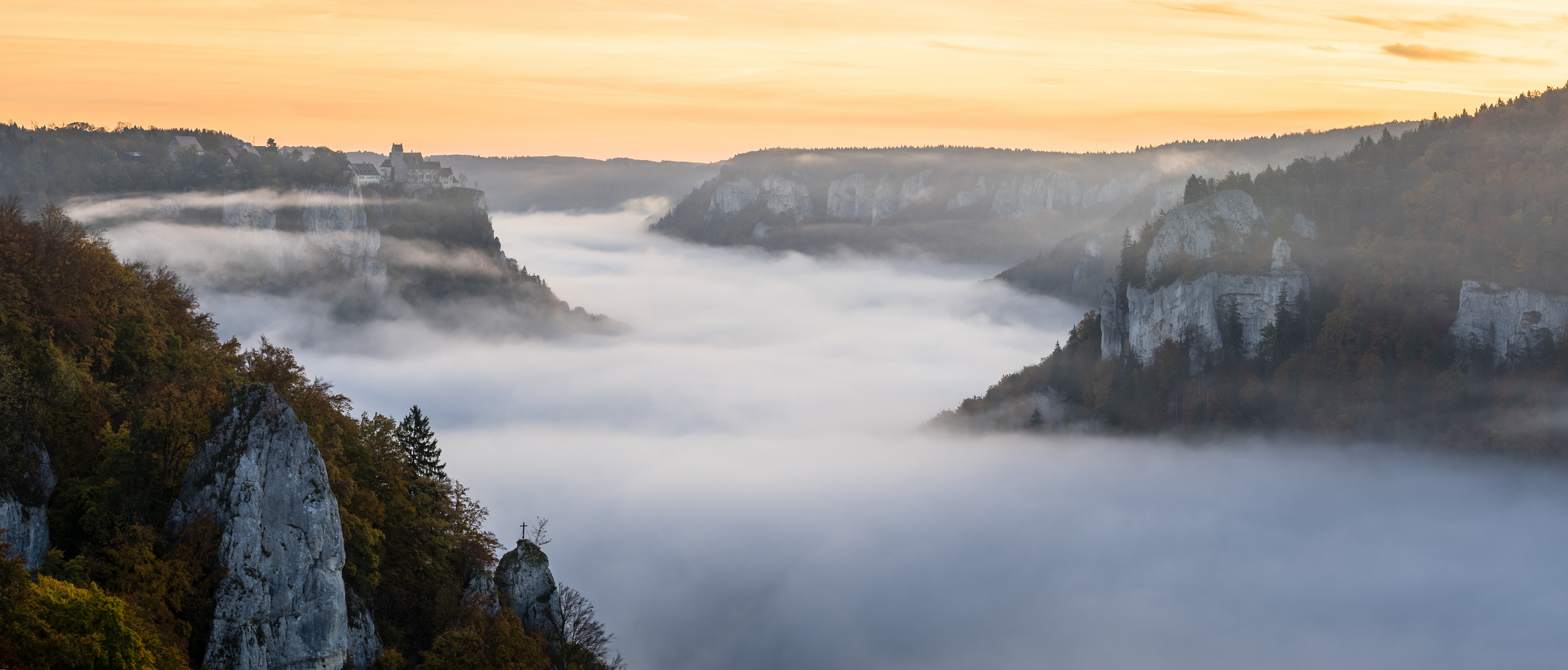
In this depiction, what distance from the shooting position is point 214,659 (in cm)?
2689

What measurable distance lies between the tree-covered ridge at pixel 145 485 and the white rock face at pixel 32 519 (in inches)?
13.9

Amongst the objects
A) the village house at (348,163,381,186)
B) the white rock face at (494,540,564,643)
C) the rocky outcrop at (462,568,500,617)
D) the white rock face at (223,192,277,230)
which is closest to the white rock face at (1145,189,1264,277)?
the white rock face at (494,540,564,643)

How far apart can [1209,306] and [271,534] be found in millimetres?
82994

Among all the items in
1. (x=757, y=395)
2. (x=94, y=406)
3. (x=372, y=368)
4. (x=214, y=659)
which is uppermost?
(x=94, y=406)

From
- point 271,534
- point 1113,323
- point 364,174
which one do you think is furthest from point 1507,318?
point 364,174

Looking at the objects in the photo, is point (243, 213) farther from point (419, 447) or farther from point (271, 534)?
point (271, 534)

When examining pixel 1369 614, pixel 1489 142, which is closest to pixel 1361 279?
pixel 1489 142

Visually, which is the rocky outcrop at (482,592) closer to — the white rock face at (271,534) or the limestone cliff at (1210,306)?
the white rock face at (271,534)

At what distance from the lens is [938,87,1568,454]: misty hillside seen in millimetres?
86500

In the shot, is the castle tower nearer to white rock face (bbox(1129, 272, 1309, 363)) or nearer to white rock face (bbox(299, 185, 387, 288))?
white rock face (bbox(299, 185, 387, 288))

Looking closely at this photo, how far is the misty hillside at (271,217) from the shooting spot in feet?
399

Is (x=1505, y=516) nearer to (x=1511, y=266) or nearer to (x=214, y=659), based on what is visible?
(x=1511, y=266)

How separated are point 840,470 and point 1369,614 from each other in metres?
64.0

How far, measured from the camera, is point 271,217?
126750mm
